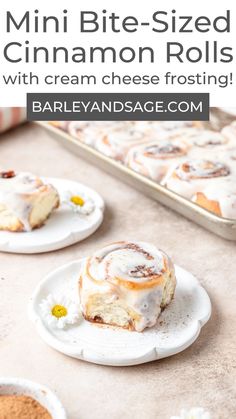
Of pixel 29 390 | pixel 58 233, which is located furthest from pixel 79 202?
pixel 29 390

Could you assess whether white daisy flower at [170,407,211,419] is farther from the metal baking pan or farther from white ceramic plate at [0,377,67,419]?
the metal baking pan

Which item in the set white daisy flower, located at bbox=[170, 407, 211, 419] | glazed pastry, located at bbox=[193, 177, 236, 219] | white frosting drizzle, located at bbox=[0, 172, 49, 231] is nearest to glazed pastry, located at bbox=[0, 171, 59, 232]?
white frosting drizzle, located at bbox=[0, 172, 49, 231]

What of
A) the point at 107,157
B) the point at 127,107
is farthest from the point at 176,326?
the point at 127,107

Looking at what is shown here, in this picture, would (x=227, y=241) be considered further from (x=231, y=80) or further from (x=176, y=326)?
(x=231, y=80)

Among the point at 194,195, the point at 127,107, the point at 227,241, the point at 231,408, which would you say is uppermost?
the point at 127,107

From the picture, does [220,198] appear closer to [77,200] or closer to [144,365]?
[77,200]

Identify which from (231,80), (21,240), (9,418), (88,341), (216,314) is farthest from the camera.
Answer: (231,80)

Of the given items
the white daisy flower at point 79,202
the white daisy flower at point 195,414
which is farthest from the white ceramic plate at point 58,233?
the white daisy flower at point 195,414
